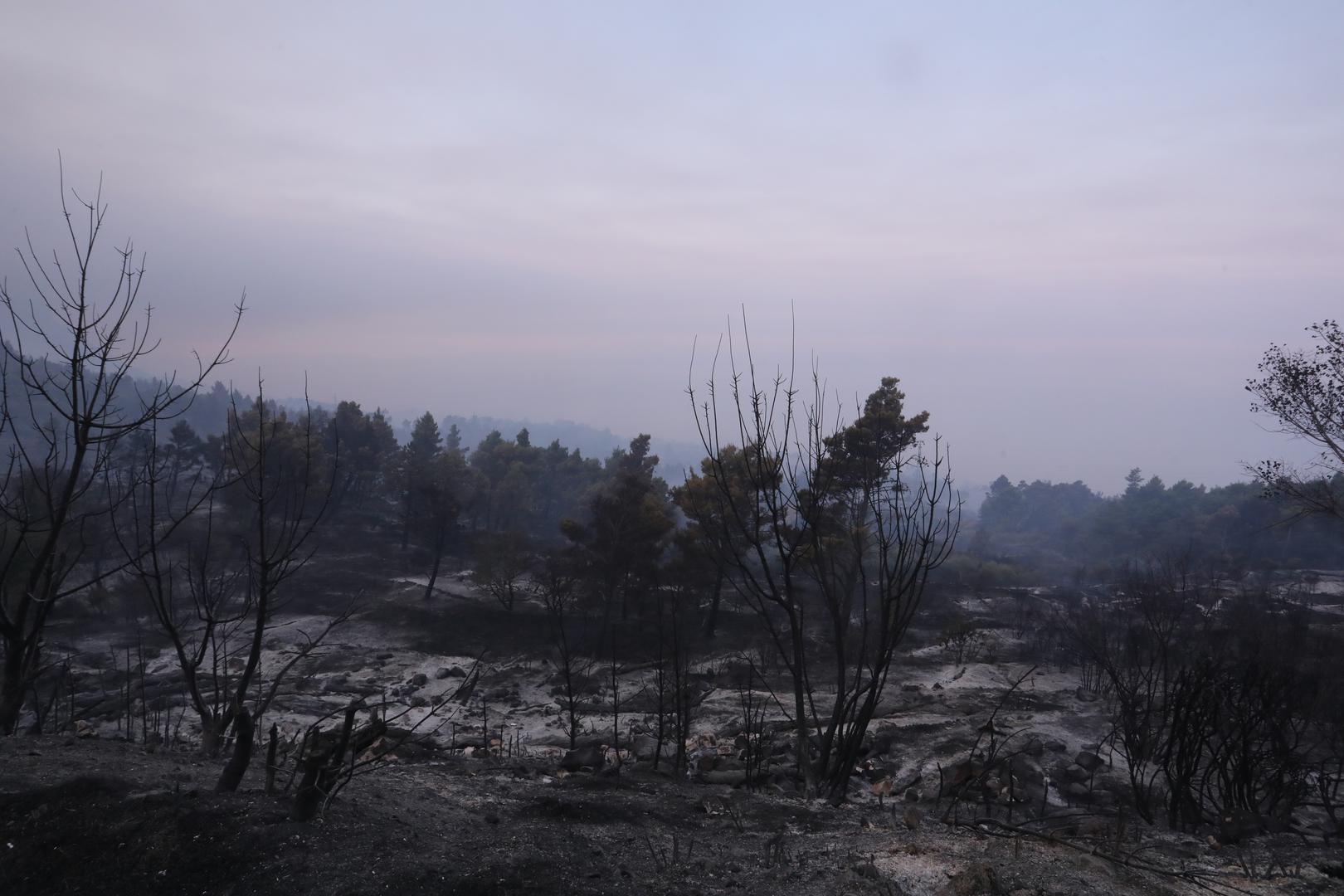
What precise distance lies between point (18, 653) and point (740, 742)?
33.3ft

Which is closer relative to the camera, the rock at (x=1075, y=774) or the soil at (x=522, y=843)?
the soil at (x=522, y=843)

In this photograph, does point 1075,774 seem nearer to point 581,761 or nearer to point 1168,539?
point 581,761

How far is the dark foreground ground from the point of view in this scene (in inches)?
138

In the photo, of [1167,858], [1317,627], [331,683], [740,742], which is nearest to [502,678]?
[331,683]

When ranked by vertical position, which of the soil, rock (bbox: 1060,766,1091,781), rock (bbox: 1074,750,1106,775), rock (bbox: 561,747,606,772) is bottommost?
rock (bbox: 1060,766,1091,781)

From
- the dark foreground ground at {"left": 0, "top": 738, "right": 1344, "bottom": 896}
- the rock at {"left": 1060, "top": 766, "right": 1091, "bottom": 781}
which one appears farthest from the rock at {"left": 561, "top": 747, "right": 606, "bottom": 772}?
the rock at {"left": 1060, "top": 766, "right": 1091, "bottom": 781}

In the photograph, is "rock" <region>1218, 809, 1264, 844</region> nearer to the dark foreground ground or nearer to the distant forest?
the dark foreground ground

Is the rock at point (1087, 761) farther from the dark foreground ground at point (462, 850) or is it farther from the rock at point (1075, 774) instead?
the dark foreground ground at point (462, 850)

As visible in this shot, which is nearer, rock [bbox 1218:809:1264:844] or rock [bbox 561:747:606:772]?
rock [bbox 1218:809:1264:844]

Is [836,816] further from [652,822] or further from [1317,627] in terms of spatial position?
[1317,627]

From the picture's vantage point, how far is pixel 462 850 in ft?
12.8

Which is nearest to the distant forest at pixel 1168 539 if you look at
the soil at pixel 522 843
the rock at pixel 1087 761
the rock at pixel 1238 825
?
the rock at pixel 1087 761

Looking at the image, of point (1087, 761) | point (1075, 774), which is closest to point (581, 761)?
point (1075, 774)

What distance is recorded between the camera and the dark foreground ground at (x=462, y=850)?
3.51 metres
